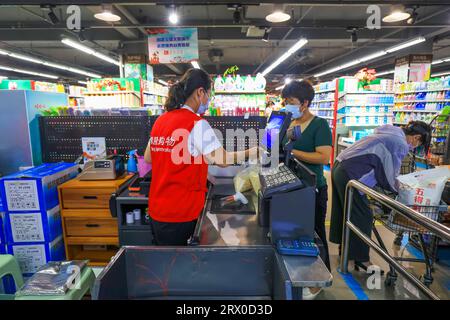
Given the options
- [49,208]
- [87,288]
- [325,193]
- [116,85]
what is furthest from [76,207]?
[116,85]

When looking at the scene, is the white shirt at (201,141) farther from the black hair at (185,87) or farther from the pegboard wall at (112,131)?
the pegboard wall at (112,131)

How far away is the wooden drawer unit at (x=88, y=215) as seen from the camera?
8.91 ft

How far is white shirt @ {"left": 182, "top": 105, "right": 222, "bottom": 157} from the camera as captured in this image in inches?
67.6

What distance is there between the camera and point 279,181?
1409 millimetres

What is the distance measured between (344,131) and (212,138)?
8295mm

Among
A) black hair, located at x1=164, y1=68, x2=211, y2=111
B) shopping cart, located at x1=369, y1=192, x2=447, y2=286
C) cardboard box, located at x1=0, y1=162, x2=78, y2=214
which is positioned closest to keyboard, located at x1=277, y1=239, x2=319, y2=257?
black hair, located at x1=164, y1=68, x2=211, y2=111

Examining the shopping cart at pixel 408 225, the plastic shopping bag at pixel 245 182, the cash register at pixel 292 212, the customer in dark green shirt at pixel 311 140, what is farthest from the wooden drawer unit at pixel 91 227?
the shopping cart at pixel 408 225

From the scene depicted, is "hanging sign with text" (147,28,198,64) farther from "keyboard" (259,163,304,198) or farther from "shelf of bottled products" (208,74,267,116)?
"keyboard" (259,163,304,198)

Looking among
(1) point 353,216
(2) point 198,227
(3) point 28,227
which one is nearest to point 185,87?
(2) point 198,227

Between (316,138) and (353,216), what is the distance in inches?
42.8

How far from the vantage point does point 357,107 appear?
882cm

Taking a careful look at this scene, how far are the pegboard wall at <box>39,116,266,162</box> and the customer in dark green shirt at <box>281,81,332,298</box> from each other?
626mm

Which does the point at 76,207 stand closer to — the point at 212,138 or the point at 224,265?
the point at 212,138

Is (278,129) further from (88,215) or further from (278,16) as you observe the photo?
(278,16)
